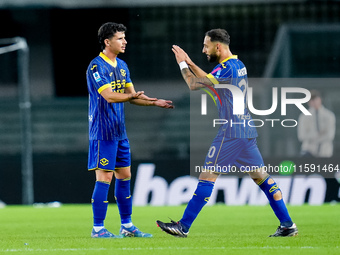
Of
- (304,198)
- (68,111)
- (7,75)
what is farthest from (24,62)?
(304,198)

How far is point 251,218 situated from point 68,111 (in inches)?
275

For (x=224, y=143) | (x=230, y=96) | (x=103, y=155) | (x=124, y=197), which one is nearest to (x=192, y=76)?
(x=230, y=96)

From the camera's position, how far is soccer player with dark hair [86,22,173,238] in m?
6.98

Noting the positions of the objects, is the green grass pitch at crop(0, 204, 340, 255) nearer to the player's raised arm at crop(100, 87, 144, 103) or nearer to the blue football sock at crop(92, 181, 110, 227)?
the blue football sock at crop(92, 181, 110, 227)

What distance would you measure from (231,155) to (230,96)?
1.69ft

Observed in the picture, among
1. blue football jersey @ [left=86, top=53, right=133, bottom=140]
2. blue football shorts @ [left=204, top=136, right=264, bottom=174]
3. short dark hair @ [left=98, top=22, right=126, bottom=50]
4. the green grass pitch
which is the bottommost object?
the green grass pitch

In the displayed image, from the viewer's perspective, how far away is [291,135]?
1459 cm

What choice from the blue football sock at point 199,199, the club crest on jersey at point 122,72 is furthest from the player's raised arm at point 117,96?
the blue football sock at point 199,199

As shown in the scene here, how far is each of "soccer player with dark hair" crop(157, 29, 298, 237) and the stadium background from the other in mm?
7187

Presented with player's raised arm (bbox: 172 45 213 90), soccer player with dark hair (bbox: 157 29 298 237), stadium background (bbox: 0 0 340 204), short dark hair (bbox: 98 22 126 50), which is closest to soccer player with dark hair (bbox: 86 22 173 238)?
short dark hair (bbox: 98 22 126 50)

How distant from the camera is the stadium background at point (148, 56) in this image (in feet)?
50.9

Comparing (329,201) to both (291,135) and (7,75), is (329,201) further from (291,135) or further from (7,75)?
(7,75)

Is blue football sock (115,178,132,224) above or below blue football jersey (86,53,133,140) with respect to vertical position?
below

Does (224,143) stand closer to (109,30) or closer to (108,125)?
(108,125)
